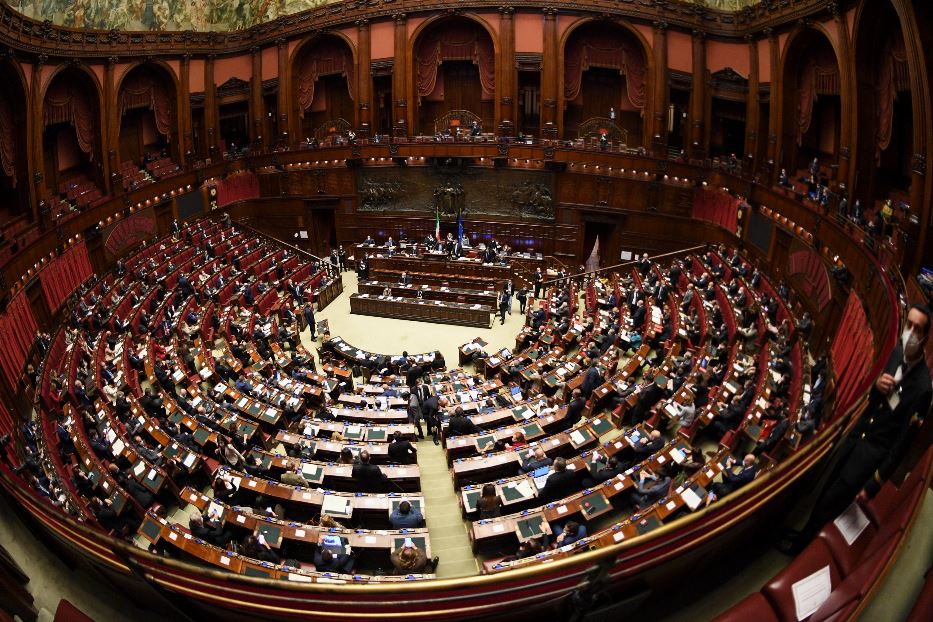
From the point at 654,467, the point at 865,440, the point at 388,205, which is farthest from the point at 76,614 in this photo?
the point at 388,205

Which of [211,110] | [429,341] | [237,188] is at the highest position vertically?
[211,110]

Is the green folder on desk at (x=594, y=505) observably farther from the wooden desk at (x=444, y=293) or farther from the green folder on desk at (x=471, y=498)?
the wooden desk at (x=444, y=293)

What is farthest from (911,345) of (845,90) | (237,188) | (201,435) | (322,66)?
(322,66)

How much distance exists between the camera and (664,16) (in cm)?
2042

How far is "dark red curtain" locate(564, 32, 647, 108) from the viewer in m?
21.7

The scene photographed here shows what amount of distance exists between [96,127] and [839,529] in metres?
24.1

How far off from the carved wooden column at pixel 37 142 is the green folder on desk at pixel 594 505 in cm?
1713

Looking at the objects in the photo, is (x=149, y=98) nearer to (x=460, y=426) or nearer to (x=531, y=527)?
(x=460, y=426)

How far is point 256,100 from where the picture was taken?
81.9 ft

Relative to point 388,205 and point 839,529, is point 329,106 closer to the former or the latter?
point 388,205

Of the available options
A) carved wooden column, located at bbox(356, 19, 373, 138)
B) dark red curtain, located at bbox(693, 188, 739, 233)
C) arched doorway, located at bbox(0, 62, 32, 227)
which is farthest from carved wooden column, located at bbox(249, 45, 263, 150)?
dark red curtain, located at bbox(693, 188, 739, 233)

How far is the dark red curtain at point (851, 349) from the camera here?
7.93m

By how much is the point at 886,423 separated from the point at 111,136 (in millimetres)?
23764

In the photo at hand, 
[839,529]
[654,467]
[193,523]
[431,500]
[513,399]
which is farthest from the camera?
[513,399]
